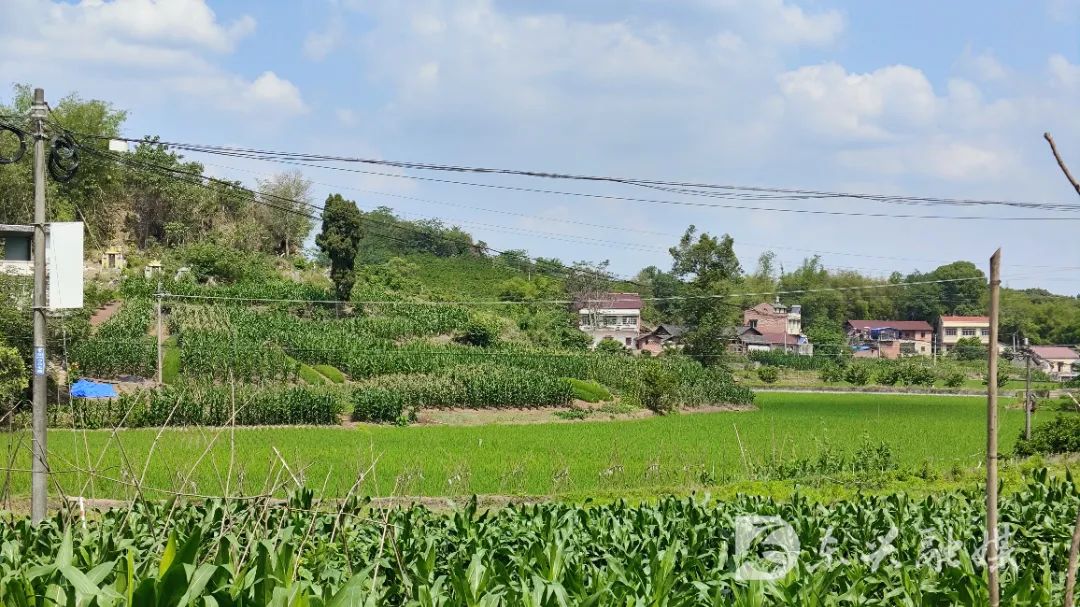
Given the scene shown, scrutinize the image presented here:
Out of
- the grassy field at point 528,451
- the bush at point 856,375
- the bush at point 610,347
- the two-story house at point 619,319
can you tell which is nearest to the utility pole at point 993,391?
the grassy field at point 528,451

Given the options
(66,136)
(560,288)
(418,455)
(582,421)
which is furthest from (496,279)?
(66,136)

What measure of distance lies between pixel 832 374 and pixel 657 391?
22403mm

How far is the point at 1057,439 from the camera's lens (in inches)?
671

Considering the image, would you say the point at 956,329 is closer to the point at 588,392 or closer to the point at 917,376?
the point at 917,376

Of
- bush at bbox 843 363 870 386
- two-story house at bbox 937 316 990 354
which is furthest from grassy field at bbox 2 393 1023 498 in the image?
two-story house at bbox 937 316 990 354

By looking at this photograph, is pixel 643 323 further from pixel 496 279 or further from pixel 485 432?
pixel 485 432

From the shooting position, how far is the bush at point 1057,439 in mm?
16906

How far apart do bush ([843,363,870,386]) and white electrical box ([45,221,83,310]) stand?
46778 millimetres

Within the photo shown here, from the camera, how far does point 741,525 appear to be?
6.25 meters

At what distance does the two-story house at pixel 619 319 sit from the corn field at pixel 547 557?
5220 centimetres

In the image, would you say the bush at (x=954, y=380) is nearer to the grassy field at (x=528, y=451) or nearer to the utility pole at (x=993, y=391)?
the grassy field at (x=528, y=451)

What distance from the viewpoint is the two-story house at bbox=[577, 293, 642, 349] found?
61062 mm

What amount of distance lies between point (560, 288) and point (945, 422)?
31.2 metres

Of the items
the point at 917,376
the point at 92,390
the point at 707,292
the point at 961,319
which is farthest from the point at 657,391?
the point at 961,319
